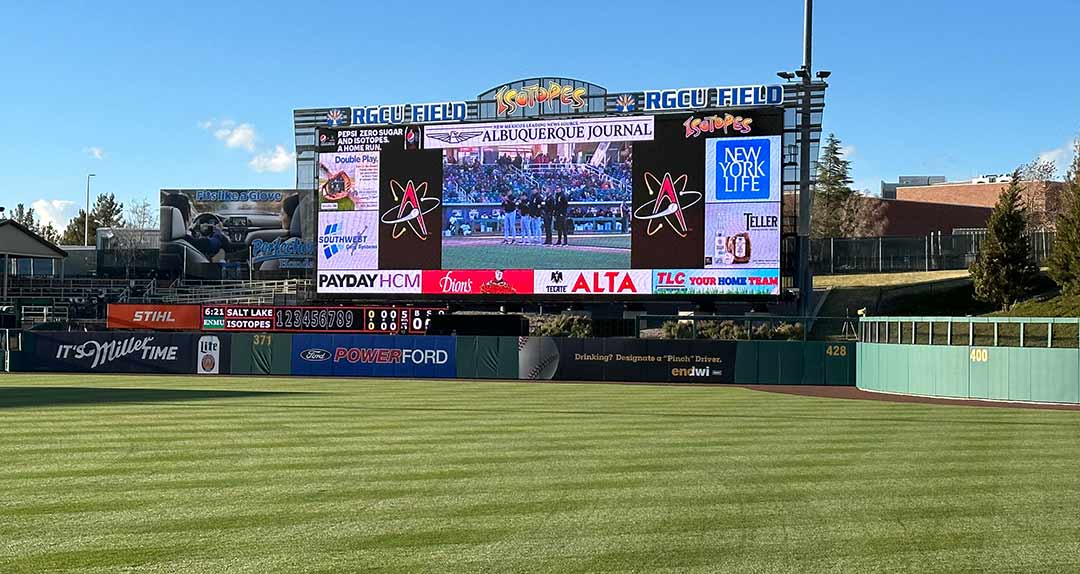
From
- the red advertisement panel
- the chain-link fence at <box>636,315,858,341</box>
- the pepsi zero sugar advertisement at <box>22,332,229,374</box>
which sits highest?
the red advertisement panel

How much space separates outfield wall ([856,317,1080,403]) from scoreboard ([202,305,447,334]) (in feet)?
53.5

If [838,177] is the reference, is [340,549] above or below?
below

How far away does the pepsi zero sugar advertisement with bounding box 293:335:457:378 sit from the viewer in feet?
132

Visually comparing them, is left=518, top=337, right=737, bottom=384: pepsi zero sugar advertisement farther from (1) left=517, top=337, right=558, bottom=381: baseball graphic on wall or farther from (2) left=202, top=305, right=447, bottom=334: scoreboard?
(2) left=202, top=305, right=447, bottom=334: scoreboard

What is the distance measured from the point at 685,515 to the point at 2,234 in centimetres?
5868

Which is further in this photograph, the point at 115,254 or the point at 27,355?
the point at 115,254

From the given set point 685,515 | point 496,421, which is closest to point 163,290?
point 496,421

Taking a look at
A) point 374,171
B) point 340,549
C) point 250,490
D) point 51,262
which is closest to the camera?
point 340,549

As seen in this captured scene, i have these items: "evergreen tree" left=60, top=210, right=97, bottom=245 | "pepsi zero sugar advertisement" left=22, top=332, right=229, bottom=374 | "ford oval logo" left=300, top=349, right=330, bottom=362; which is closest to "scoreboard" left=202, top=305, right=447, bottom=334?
"ford oval logo" left=300, top=349, right=330, bottom=362

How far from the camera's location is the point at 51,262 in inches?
3280

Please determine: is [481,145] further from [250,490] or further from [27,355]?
[250,490]

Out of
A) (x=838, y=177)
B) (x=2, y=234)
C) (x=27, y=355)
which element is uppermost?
(x=838, y=177)

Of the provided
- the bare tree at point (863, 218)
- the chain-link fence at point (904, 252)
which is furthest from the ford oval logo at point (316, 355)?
the bare tree at point (863, 218)

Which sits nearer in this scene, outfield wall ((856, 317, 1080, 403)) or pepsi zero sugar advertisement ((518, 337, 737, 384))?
outfield wall ((856, 317, 1080, 403))
